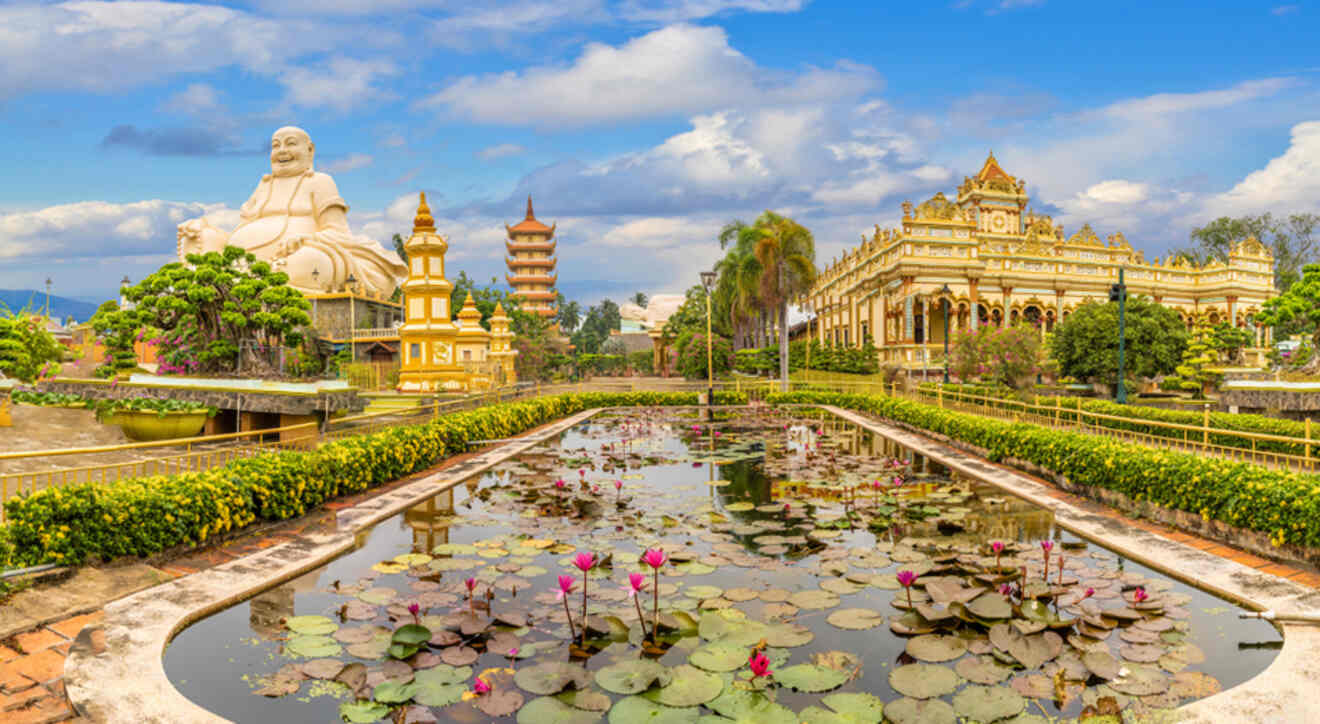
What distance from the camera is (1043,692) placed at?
13.1 feet

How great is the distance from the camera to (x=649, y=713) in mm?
3779

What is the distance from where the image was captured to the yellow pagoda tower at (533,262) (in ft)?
241

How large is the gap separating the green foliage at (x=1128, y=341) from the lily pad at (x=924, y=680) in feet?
75.6

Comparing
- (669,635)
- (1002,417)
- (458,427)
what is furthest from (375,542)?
(1002,417)

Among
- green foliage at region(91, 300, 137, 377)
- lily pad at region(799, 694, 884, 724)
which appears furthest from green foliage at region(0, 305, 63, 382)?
lily pad at region(799, 694, 884, 724)

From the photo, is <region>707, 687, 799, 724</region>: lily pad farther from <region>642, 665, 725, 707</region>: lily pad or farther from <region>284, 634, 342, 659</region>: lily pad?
<region>284, 634, 342, 659</region>: lily pad

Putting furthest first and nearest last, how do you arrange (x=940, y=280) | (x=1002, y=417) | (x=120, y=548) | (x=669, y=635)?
(x=940, y=280)
(x=1002, y=417)
(x=120, y=548)
(x=669, y=635)

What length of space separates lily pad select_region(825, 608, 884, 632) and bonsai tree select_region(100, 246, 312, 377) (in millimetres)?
15562

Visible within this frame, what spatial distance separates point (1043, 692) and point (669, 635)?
218 centimetres

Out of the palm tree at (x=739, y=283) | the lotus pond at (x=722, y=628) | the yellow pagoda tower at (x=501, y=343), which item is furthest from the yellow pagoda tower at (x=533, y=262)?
the lotus pond at (x=722, y=628)

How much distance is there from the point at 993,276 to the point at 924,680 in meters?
36.3

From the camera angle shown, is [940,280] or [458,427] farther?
[940,280]

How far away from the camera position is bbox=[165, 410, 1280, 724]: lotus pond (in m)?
3.94

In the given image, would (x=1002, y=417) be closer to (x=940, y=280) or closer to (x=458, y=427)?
(x=458, y=427)
